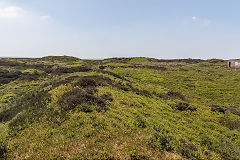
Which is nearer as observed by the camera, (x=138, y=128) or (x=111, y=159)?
(x=111, y=159)

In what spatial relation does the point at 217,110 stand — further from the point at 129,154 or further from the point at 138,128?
the point at 129,154

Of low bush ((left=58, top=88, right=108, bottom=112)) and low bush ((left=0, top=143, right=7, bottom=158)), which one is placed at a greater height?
low bush ((left=58, top=88, right=108, bottom=112))

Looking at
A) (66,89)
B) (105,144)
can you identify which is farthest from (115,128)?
(66,89)

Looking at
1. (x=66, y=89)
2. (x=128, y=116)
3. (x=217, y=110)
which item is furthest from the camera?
(x=217, y=110)

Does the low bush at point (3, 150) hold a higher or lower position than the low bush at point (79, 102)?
lower

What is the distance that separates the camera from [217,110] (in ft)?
55.7

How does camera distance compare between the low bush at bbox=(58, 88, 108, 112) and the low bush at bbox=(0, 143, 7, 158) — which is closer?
the low bush at bbox=(0, 143, 7, 158)

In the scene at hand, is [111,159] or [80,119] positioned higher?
[80,119]

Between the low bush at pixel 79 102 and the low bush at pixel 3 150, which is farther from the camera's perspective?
the low bush at pixel 79 102

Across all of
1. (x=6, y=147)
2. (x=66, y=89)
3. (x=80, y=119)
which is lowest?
(x=6, y=147)

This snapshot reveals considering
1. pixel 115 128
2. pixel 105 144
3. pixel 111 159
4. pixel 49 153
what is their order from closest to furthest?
1. pixel 111 159
2. pixel 49 153
3. pixel 105 144
4. pixel 115 128

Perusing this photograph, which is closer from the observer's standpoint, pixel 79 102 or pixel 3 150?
pixel 3 150

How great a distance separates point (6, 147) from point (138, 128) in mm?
7636

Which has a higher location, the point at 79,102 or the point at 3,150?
the point at 79,102
